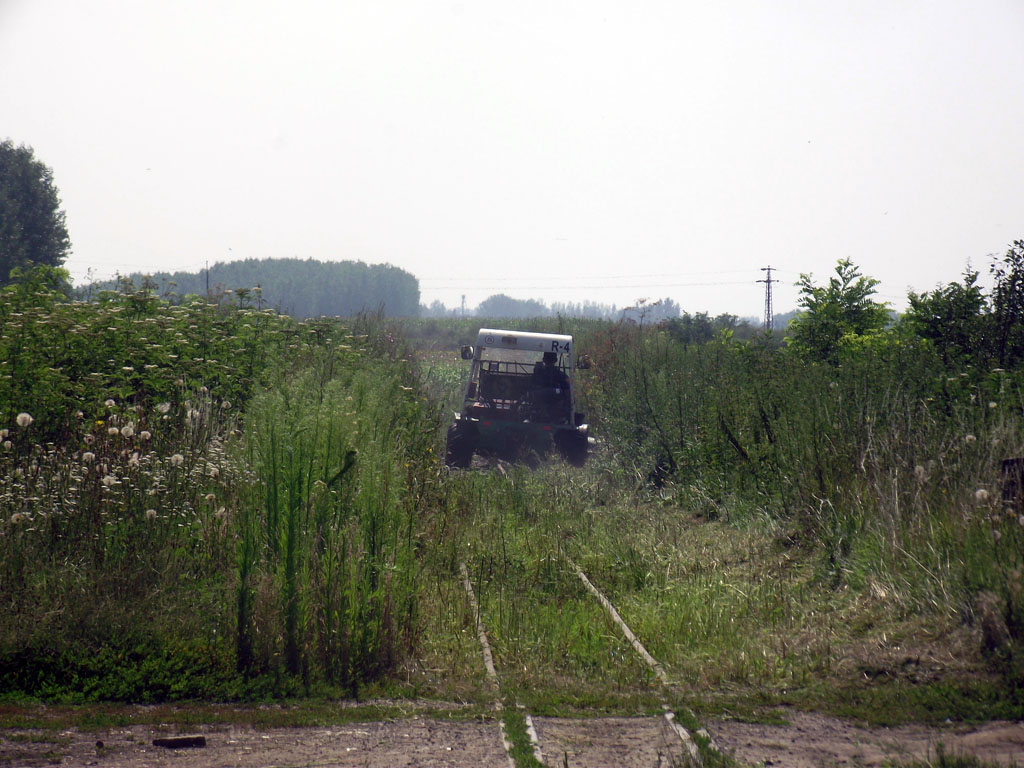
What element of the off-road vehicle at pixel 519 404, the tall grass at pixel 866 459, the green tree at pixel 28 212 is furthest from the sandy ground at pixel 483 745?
the green tree at pixel 28 212

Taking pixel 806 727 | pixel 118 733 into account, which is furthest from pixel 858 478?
pixel 118 733

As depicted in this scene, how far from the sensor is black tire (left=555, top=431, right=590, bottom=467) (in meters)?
15.1

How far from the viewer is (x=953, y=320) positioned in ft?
35.0

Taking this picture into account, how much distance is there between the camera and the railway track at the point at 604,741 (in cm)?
393

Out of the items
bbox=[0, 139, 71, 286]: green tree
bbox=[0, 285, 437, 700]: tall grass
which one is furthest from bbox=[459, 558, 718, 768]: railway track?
bbox=[0, 139, 71, 286]: green tree

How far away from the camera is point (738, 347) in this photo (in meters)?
15.7

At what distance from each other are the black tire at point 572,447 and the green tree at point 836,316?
15.1ft

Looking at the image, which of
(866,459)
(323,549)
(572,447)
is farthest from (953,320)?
(323,549)

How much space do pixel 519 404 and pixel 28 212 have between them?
4796 cm

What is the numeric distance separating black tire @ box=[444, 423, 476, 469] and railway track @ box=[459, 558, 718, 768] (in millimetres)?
10198

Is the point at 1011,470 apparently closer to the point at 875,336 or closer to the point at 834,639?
the point at 834,639

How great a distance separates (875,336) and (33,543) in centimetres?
1359

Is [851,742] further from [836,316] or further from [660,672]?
[836,316]

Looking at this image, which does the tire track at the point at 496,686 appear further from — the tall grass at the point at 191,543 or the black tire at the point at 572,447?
the black tire at the point at 572,447
